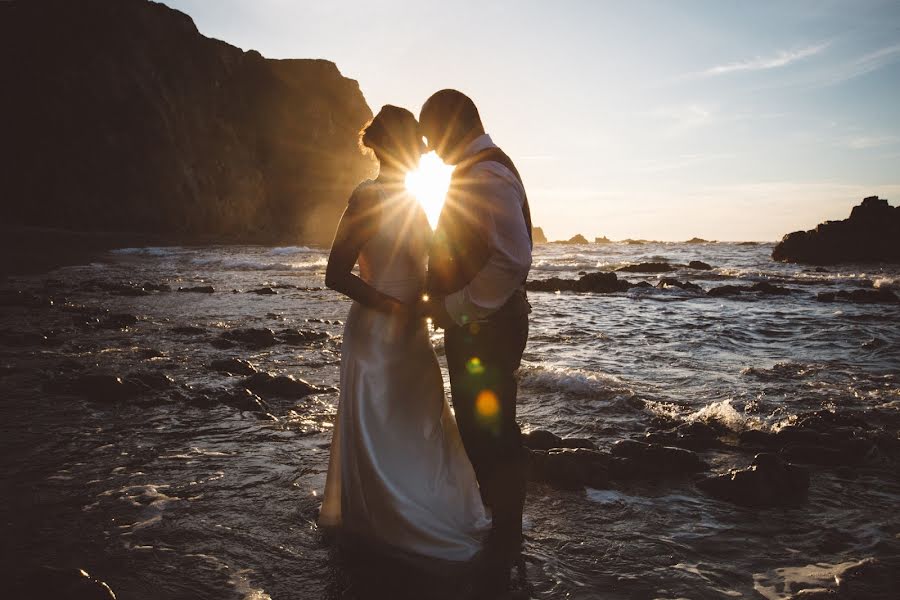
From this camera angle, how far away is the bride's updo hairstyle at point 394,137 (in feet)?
11.5

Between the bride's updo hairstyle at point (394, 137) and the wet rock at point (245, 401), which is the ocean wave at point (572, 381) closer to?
the wet rock at point (245, 401)

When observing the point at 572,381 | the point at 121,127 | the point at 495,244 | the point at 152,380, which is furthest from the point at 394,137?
the point at 121,127

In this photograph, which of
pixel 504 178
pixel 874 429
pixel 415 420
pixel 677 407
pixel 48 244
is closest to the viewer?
pixel 504 178

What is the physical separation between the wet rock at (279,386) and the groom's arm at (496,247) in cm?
439

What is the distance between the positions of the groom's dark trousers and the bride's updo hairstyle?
43.6 inches

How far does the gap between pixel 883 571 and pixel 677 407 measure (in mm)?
3537

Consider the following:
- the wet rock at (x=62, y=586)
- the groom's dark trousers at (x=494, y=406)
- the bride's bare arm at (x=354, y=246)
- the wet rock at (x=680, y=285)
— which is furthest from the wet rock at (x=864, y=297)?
the wet rock at (x=62, y=586)

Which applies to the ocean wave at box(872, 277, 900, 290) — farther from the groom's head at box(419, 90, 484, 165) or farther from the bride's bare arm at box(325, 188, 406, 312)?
the bride's bare arm at box(325, 188, 406, 312)

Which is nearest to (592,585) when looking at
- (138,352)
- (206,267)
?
(138,352)

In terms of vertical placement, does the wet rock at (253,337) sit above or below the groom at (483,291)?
below

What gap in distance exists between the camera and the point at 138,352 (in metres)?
9.14

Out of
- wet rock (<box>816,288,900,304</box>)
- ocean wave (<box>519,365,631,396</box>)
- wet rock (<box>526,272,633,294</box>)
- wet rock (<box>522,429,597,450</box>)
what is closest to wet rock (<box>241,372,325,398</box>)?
ocean wave (<box>519,365,631,396</box>)

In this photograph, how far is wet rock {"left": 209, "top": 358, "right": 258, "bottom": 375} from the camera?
7988mm

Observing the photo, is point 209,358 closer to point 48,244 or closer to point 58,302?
point 58,302
